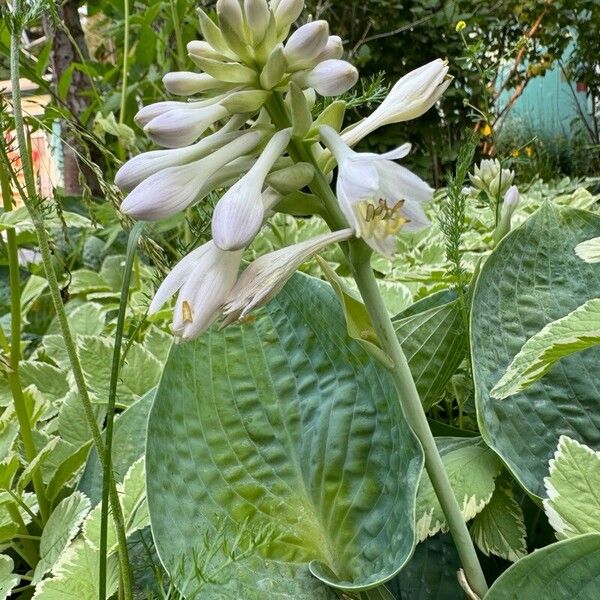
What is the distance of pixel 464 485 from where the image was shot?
0.49 meters

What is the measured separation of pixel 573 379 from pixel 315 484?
0.71 feet

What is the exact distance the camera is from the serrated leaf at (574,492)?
0.40 m

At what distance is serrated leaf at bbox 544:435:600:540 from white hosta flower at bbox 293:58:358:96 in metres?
0.25

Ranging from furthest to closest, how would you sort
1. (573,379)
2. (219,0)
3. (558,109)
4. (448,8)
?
(558,109) → (448,8) → (573,379) → (219,0)

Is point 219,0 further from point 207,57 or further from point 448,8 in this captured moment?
point 448,8

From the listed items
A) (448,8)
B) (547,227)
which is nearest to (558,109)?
(448,8)

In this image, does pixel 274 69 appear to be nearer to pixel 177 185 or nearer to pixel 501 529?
pixel 177 185

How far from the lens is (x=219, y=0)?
38 centimetres

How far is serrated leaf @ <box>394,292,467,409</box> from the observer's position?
0.57 m

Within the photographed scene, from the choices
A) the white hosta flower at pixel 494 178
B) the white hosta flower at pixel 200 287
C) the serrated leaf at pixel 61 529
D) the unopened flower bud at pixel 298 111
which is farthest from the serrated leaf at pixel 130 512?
the white hosta flower at pixel 494 178

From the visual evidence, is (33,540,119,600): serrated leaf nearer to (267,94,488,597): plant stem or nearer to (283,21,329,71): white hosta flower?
(267,94,488,597): plant stem

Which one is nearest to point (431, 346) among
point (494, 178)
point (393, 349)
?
point (393, 349)

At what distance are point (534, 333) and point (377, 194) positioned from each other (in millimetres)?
234

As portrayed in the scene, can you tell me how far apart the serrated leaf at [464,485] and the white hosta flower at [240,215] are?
0.24m
